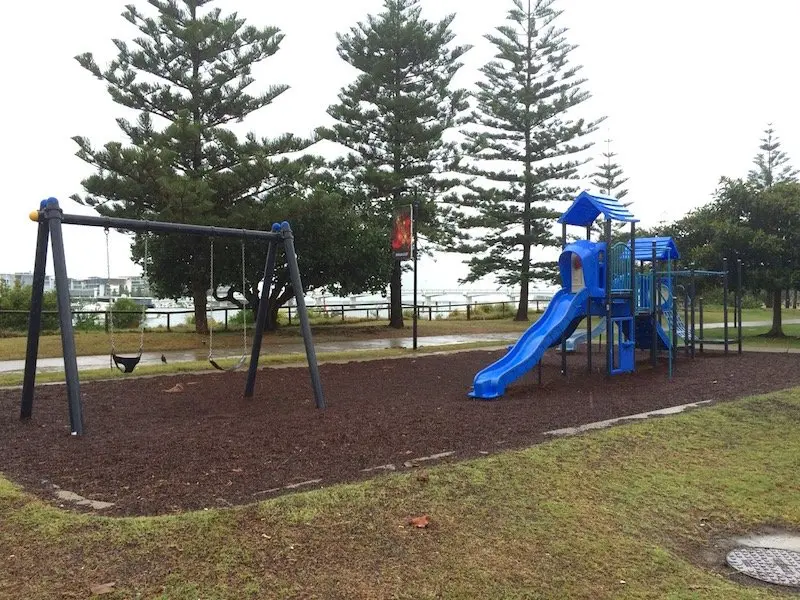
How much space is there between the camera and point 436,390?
9859mm

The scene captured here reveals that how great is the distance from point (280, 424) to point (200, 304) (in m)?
15.3

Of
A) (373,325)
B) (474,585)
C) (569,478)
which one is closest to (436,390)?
(569,478)

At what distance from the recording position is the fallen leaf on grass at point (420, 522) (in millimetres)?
3732

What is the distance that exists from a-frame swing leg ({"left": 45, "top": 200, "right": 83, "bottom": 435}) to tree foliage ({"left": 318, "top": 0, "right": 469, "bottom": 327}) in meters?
18.9

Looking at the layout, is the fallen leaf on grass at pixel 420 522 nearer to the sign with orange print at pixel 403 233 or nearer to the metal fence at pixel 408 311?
the sign with orange print at pixel 403 233

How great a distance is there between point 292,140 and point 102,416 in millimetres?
14819

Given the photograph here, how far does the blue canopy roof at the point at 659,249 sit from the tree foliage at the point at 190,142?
10.0m

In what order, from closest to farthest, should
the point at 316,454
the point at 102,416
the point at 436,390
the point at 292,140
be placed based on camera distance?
1. the point at 316,454
2. the point at 102,416
3. the point at 436,390
4. the point at 292,140

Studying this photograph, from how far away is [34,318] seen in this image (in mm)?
7574

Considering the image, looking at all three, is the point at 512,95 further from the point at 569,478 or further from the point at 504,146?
the point at 569,478

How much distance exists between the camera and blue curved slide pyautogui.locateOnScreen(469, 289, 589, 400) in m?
9.04

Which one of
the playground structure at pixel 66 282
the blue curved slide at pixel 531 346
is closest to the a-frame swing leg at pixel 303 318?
the playground structure at pixel 66 282

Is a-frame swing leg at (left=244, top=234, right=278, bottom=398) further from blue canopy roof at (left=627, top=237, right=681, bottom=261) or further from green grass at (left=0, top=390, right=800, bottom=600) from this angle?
blue canopy roof at (left=627, top=237, right=681, bottom=261)

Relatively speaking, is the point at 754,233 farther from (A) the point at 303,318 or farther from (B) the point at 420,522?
(B) the point at 420,522
